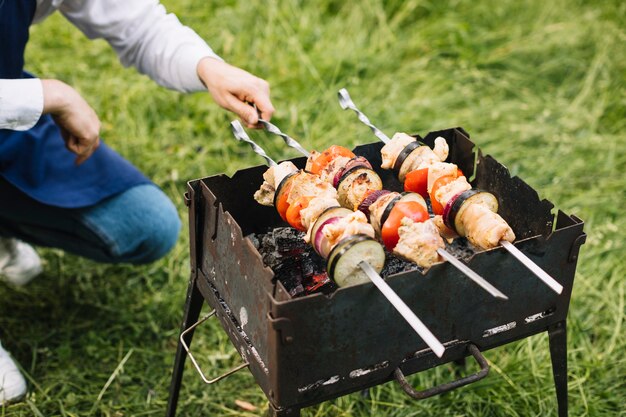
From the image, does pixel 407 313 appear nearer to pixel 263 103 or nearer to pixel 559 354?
pixel 559 354

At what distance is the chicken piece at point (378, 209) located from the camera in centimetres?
195

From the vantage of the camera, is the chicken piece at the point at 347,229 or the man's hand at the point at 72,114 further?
the man's hand at the point at 72,114

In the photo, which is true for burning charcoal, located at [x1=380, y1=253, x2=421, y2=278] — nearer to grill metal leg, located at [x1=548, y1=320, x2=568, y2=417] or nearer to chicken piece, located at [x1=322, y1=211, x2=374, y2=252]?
chicken piece, located at [x1=322, y1=211, x2=374, y2=252]

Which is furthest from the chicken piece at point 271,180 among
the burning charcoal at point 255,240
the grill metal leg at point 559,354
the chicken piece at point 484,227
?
the grill metal leg at point 559,354

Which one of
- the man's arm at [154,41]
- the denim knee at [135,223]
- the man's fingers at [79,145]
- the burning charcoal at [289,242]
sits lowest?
the denim knee at [135,223]

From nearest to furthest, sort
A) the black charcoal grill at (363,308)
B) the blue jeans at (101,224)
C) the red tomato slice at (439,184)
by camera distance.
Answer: the black charcoal grill at (363,308) < the red tomato slice at (439,184) < the blue jeans at (101,224)

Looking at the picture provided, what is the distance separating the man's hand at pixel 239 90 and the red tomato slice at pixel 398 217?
0.70 meters

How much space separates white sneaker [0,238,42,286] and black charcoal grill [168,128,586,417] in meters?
1.32

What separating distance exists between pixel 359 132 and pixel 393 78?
732 mm

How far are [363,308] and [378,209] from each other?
1.03 ft

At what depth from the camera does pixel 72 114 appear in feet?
7.43

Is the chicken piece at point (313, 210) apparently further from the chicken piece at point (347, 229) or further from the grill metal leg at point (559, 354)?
the grill metal leg at point (559, 354)

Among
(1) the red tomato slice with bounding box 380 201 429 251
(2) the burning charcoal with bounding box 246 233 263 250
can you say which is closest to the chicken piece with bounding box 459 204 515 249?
(1) the red tomato slice with bounding box 380 201 429 251

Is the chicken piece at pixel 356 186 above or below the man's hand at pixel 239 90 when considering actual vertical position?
below
